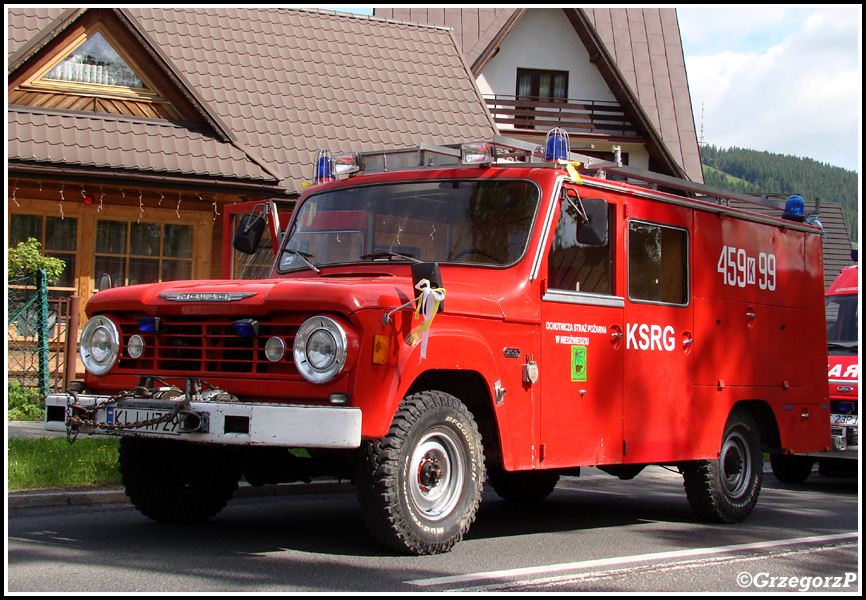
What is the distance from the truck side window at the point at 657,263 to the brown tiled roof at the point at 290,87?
8537 millimetres

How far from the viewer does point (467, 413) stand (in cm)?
642

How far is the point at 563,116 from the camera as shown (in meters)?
30.0

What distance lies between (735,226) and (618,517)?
271 cm

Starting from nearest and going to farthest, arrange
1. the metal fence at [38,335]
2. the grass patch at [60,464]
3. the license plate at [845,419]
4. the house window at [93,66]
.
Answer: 1. the grass patch at [60,464]
2. the license plate at [845,419]
3. the metal fence at [38,335]
4. the house window at [93,66]

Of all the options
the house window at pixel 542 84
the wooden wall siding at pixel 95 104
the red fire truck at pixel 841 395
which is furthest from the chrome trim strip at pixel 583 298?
the house window at pixel 542 84

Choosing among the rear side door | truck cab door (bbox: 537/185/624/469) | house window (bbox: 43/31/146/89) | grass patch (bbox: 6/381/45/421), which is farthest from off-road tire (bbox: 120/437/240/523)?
house window (bbox: 43/31/146/89)

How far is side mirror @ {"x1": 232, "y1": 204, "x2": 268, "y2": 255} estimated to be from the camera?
27.1 feet

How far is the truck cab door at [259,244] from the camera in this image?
27.3 feet

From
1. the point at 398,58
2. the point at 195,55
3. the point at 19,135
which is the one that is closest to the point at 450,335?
the point at 19,135

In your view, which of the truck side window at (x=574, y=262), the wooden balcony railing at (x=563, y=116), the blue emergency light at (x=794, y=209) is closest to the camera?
the truck side window at (x=574, y=262)

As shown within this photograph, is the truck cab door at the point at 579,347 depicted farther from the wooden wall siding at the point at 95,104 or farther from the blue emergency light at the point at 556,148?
the wooden wall siding at the point at 95,104

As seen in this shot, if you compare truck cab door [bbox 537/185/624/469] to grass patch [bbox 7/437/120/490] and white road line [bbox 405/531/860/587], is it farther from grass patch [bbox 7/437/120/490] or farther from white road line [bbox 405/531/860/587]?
grass patch [bbox 7/437/120/490]

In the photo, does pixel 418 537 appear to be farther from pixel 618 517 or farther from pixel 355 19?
pixel 355 19

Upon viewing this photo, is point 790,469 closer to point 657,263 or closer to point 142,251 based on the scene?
point 657,263
